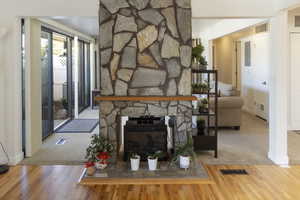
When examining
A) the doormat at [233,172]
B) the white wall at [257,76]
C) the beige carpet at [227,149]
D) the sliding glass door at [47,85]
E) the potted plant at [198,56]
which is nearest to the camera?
the doormat at [233,172]

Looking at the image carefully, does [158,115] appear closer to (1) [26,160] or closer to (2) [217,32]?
(1) [26,160]

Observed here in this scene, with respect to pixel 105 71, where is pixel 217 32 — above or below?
above

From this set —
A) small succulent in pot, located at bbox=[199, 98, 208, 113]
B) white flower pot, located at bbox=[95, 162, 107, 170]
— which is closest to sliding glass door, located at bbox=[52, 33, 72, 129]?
white flower pot, located at bbox=[95, 162, 107, 170]

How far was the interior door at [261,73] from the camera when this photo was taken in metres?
8.35

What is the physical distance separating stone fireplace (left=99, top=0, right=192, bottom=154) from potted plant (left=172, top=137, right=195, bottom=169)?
0.53 meters

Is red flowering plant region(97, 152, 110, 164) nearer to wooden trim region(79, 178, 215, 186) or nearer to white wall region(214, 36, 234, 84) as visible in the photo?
wooden trim region(79, 178, 215, 186)

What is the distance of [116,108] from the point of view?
15.5 feet

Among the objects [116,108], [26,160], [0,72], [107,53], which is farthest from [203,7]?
[26,160]

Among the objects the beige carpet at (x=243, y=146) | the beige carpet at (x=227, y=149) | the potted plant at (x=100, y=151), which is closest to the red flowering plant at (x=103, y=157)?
the potted plant at (x=100, y=151)

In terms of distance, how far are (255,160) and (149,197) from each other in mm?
2087

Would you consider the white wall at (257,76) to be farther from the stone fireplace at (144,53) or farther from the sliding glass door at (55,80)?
the sliding glass door at (55,80)

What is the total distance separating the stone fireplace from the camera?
4676mm

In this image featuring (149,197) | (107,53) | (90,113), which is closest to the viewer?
(149,197)

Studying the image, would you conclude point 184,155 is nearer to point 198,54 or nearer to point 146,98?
point 146,98
